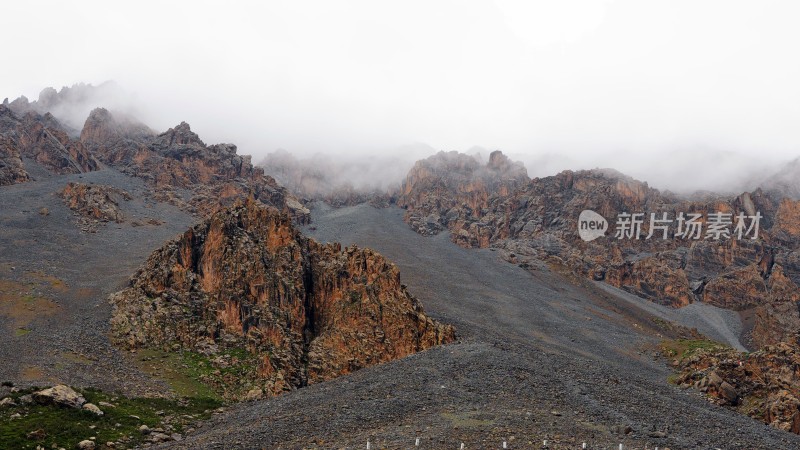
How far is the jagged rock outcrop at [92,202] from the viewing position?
508 ft

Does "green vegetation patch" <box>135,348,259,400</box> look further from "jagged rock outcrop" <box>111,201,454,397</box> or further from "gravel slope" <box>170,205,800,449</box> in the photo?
"gravel slope" <box>170,205,800,449</box>

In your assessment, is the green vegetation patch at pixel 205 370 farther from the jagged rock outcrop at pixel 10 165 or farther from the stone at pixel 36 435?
the jagged rock outcrop at pixel 10 165

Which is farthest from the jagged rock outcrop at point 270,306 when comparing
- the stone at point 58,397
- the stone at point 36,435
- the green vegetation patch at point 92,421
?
the stone at point 36,435

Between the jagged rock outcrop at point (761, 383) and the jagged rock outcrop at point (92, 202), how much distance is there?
486ft

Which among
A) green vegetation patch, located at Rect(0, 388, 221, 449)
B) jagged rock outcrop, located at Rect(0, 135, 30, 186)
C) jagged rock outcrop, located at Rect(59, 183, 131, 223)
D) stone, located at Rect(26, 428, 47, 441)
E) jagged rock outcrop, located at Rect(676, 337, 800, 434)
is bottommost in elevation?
jagged rock outcrop, located at Rect(676, 337, 800, 434)

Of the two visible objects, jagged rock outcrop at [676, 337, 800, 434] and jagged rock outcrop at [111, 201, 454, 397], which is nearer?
jagged rock outcrop at [676, 337, 800, 434]

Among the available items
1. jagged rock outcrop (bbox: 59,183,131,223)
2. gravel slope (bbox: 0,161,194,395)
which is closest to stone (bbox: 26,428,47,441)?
gravel slope (bbox: 0,161,194,395)

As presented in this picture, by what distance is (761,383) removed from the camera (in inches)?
2936

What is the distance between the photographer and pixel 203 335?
71.1m

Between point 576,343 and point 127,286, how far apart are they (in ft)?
277

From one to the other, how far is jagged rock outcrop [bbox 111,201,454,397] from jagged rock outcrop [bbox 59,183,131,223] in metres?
81.1

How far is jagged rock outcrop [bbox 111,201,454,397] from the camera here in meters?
69.5

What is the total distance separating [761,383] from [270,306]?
222 feet

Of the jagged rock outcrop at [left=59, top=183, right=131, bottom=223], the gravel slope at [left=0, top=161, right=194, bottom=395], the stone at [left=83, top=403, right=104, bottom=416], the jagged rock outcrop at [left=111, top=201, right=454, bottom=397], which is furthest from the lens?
the jagged rock outcrop at [left=59, top=183, right=131, bottom=223]
